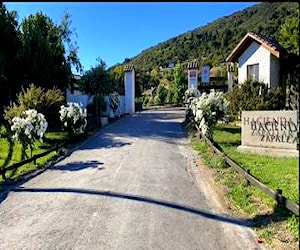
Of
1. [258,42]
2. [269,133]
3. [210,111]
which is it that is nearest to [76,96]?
[258,42]

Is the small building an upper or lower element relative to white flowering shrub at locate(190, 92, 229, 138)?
upper

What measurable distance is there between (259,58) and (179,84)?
3101cm

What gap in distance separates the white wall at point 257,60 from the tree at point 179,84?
91.3 feet

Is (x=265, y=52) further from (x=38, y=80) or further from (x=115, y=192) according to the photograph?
(x=115, y=192)

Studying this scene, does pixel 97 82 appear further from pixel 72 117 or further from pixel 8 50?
pixel 72 117

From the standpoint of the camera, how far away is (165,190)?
32.2 ft

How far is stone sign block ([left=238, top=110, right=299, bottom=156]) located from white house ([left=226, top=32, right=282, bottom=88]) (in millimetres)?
10673

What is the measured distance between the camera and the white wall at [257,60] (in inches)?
986

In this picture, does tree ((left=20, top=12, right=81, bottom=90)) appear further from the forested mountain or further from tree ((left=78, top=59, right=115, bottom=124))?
the forested mountain

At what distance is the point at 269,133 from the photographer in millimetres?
14125

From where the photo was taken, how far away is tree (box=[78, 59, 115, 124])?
30500 mm

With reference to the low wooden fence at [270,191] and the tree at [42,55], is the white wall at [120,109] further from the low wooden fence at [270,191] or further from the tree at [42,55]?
the low wooden fence at [270,191]

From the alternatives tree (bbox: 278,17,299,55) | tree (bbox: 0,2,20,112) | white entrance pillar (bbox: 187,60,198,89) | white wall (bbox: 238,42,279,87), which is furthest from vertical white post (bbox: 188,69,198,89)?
tree (bbox: 278,17,299,55)

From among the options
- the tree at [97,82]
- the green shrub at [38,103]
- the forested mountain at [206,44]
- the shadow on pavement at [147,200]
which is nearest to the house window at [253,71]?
the forested mountain at [206,44]
